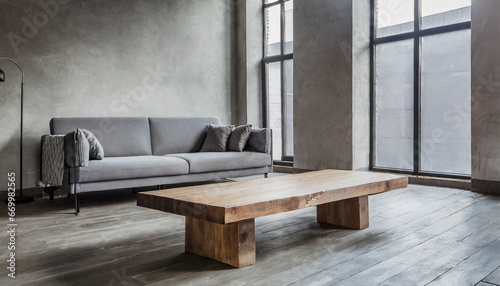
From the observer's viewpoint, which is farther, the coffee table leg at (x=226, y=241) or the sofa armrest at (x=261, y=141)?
the sofa armrest at (x=261, y=141)

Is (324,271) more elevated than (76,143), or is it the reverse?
(76,143)

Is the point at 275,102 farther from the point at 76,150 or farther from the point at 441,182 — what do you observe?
the point at 76,150

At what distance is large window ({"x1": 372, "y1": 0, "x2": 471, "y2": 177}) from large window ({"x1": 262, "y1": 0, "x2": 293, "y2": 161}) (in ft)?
4.98

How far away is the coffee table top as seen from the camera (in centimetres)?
215

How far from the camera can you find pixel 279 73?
6930mm

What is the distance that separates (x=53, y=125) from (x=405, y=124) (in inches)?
167

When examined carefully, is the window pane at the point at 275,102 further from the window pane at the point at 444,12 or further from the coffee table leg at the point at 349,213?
the coffee table leg at the point at 349,213

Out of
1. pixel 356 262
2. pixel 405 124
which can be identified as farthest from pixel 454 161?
pixel 356 262

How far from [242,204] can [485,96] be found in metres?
3.49

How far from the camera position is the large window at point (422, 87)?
487cm

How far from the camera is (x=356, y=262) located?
228cm

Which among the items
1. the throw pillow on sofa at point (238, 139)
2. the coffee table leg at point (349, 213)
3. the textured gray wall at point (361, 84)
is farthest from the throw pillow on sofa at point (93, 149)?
the textured gray wall at point (361, 84)

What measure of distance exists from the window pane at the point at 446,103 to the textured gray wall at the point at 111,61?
3.08 metres

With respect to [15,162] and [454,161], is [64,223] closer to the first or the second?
[15,162]
